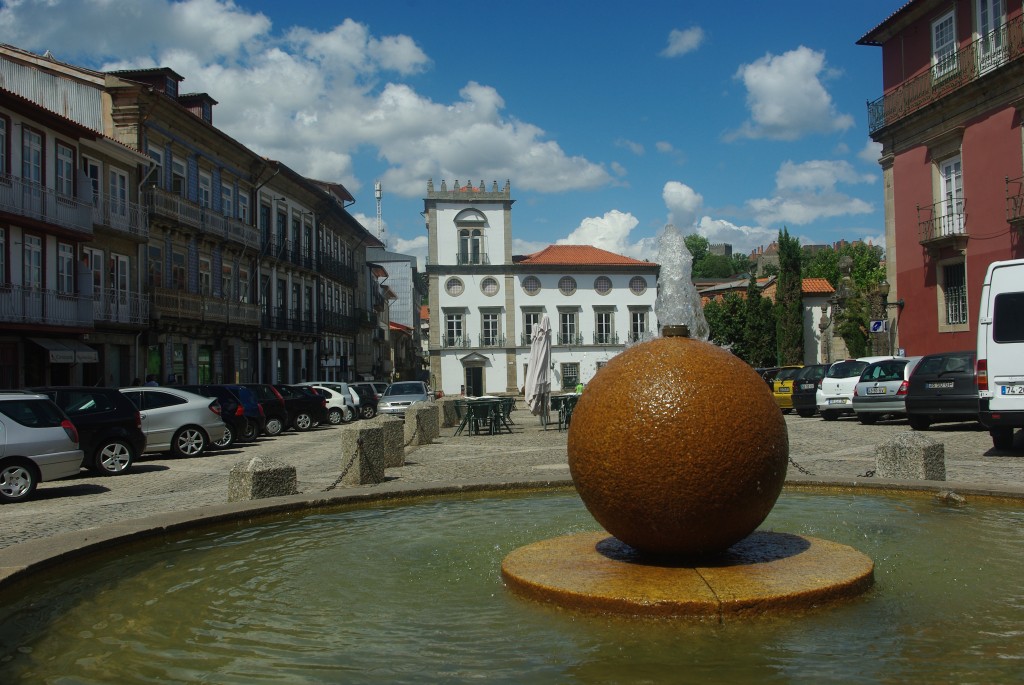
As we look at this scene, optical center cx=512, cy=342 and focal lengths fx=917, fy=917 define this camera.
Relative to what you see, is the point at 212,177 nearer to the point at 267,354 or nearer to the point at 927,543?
the point at 267,354

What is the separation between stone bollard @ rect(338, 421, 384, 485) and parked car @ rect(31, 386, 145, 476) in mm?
6037

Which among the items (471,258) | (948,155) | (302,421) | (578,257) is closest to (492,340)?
(471,258)

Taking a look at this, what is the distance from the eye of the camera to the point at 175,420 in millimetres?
18969

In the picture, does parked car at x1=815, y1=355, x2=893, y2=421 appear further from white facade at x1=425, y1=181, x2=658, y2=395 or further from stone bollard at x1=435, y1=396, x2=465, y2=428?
white facade at x1=425, y1=181, x2=658, y2=395

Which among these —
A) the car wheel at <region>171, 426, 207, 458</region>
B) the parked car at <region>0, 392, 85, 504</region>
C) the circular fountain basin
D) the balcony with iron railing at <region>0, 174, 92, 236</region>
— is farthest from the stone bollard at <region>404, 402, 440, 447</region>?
the balcony with iron railing at <region>0, 174, 92, 236</region>

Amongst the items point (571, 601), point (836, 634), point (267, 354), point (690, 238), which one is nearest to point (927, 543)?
point (836, 634)

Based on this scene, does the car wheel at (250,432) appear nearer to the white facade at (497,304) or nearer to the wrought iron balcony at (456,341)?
the white facade at (497,304)

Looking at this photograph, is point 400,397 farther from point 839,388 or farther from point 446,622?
point 446,622

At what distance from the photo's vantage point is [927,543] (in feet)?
23.1

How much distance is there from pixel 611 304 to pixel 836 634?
6597 cm

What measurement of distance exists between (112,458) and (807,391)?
18.7 metres

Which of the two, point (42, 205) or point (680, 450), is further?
point (42, 205)

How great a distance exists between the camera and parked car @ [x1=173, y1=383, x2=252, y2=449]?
21.0 meters

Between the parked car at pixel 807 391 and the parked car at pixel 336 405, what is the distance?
16136 mm
